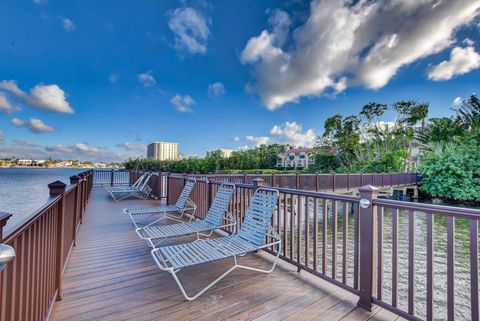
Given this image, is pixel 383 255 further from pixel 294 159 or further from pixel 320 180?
pixel 294 159

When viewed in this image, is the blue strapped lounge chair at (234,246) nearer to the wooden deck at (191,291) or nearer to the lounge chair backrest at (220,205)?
the wooden deck at (191,291)

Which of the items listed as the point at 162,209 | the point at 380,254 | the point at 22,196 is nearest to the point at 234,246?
the point at 380,254

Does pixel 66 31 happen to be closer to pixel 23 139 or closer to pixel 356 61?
pixel 356 61

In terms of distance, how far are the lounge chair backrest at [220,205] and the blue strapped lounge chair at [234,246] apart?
609 millimetres

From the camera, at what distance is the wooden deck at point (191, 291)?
2.05 m

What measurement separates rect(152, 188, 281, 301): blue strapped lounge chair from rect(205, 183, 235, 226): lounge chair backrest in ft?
2.00

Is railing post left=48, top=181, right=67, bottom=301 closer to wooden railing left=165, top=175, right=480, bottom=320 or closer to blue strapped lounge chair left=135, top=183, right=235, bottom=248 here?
blue strapped lounge chair left=135, top=183, right=235, bottom=248

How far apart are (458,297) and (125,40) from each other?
51.9 feet

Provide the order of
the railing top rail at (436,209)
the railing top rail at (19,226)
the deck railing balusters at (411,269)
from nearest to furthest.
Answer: the railing top rail at (19,226), the railing top rail at (436,209), the deck railing balusters at (411,269)

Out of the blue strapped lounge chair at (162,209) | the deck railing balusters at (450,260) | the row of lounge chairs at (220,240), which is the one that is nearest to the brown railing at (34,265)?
the row of lounge chairs at (220,240)

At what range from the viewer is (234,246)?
8.91 ft

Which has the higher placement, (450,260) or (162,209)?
(450,260)

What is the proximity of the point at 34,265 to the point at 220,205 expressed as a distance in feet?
8.23

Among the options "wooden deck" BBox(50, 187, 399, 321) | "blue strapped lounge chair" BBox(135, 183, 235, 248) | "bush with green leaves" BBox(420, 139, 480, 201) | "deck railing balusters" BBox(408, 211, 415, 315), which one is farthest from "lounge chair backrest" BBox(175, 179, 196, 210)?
"bush with green leaves" BBox(420, 139, 480, 201)
